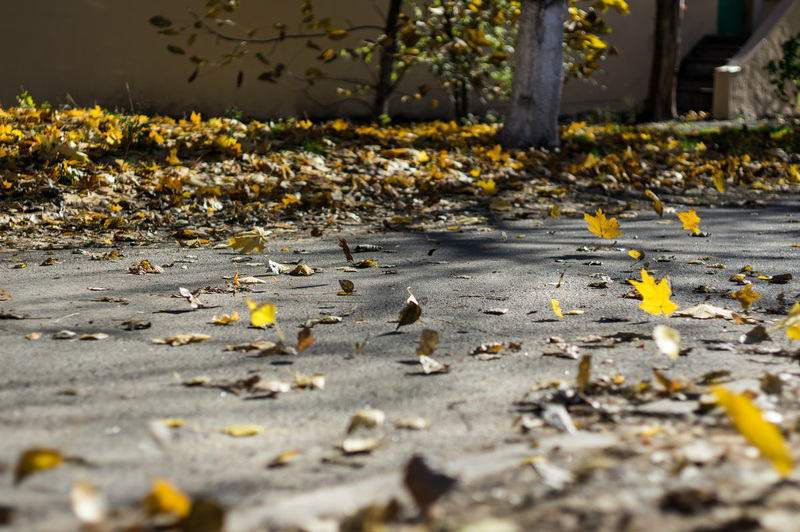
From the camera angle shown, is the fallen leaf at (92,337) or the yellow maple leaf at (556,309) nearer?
the fallen leaf at (92,337)

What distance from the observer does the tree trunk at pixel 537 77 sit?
6961 millimetres

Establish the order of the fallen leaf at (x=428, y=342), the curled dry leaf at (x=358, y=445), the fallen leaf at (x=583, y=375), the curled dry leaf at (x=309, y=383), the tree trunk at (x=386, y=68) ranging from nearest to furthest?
the curled dry leaf at (x=358, y=445), the fallen leaf at (x=583, y=375), the curled dry leaf at (x=309, y=383), the fallen leaf at (x=428, y=342), the tree trunk at (x=386, y=68)

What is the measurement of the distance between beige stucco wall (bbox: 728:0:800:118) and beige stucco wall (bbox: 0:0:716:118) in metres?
5.17

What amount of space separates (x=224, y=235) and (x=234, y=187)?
814mm

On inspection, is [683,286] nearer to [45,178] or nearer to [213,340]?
[213,340]

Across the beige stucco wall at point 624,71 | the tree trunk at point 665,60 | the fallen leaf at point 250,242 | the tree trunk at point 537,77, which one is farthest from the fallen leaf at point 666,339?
the beige stucco wall at point 624,71

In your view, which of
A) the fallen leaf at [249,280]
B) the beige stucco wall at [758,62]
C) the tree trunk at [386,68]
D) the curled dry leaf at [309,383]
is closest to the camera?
the curled dry leaf at [309,383]

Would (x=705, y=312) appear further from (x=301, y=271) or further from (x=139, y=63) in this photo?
(x=139, y=63)

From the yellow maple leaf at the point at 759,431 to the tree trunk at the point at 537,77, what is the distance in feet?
20.4

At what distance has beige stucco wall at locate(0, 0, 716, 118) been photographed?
8.63 metres

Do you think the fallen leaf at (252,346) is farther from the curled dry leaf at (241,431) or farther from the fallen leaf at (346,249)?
the fallen leaf at (346,249)

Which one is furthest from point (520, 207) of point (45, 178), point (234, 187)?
point (45, 178)

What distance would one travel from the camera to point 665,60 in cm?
1145

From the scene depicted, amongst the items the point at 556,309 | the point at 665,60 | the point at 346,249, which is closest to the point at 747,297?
the point at 556,309
